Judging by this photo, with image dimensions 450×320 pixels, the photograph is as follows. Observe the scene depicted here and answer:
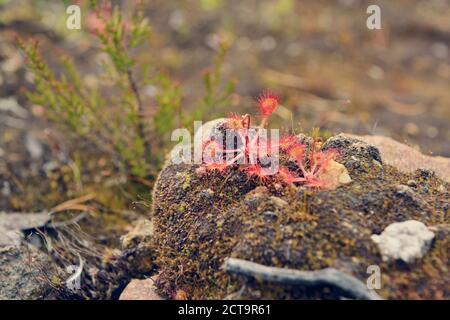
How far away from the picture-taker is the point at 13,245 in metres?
3.46

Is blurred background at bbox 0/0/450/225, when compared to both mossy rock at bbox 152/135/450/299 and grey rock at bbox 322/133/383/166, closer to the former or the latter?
mossy rock at bbox 152/135/450/299

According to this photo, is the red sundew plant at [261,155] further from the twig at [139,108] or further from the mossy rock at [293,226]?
the twig at [139,108]

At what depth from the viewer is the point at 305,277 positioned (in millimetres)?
2352

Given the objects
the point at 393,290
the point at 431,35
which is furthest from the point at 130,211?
the point at 431,35

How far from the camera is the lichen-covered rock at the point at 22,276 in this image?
3.18 meters

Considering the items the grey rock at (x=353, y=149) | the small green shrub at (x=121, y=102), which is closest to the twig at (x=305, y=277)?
the grey rock at (x=353, y=149)

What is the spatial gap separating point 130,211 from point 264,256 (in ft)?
6.60

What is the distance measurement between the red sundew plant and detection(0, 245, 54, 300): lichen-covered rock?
1.26 meters

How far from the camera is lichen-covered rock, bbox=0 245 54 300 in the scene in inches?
125

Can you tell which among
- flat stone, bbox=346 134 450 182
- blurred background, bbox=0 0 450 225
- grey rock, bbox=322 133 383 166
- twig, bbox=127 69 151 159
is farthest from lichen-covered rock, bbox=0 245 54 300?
flat stone, bbox=346 134 450 182

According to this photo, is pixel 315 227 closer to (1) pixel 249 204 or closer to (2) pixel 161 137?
(1) pixel 249 204

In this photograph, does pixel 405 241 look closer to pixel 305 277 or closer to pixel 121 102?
pixel 305 277

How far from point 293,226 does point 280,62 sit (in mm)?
4836
